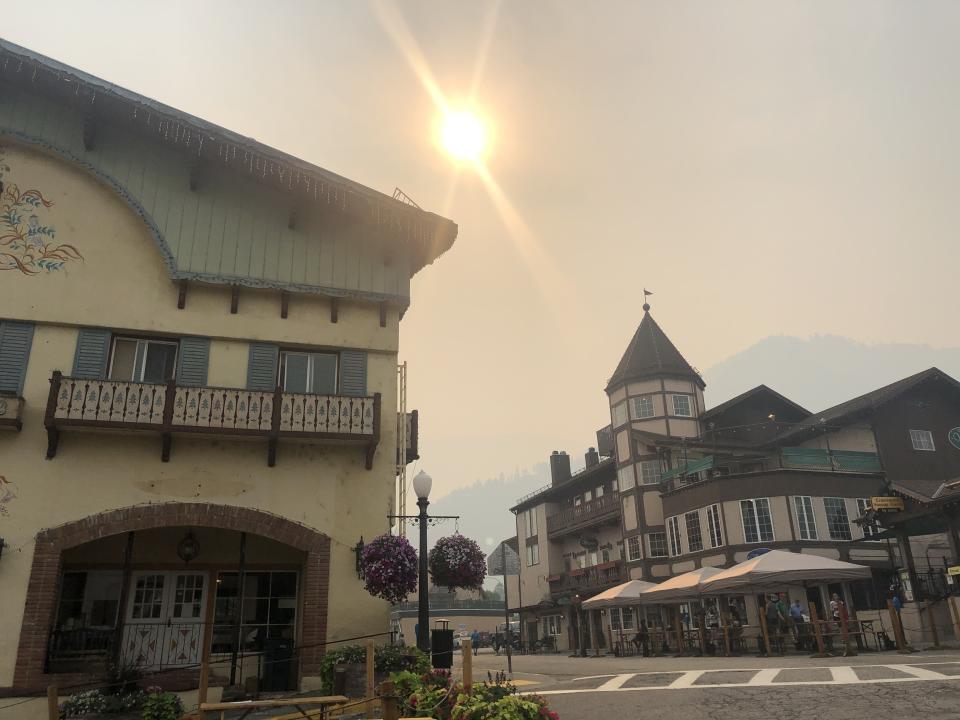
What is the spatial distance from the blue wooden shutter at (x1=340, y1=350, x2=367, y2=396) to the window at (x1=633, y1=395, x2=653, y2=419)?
28059 millimetres

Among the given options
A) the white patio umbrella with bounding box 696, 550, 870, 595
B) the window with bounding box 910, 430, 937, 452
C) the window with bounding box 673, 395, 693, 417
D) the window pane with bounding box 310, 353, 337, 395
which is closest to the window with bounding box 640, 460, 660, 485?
the window with bounding box 673, 395, 693, 417

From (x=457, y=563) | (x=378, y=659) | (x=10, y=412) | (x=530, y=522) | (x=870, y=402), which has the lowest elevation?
(x=378, y=659)

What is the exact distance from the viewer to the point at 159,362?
17156mm

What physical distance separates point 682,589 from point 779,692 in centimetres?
1181

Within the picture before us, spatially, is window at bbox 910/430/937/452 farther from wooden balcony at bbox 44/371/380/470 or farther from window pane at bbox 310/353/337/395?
window pane at bbox 310/353/337/395

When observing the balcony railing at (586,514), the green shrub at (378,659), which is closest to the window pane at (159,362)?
the green shrub at (378,659)

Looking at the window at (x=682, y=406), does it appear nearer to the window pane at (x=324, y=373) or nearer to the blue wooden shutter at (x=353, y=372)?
the blue wooden shutter at (x=353, y=372)

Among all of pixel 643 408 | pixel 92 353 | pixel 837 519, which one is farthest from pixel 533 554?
pixel 92 353

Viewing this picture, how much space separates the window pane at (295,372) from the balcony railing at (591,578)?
29.9 m

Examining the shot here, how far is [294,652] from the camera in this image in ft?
52.7

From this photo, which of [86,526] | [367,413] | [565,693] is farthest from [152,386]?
[565,693]

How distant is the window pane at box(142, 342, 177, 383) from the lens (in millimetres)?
17016

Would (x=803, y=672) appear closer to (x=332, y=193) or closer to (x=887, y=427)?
(x=332, y=193)

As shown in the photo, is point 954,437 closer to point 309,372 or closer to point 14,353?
point 309,372
